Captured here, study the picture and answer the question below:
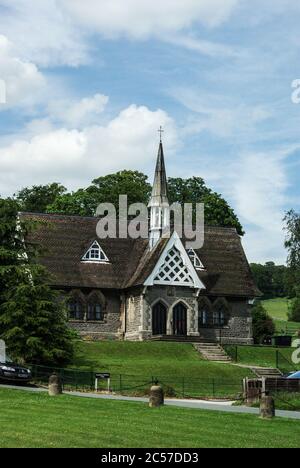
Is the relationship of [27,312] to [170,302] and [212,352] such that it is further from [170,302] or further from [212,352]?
[170,302]

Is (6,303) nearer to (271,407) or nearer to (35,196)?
(271,407)

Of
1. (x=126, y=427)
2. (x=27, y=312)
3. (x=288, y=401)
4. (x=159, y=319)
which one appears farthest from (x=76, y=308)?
(x=126, y=427)

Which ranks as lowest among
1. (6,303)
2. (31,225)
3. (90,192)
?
(6,303)

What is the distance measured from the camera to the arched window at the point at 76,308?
6172 cm

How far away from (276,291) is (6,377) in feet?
439

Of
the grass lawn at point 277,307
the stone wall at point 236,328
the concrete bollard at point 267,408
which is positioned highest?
the grass lawn at point 277,307

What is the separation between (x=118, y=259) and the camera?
63.9m

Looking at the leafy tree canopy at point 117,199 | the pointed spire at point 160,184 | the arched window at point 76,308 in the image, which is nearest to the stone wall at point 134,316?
the arched window at point 76,308

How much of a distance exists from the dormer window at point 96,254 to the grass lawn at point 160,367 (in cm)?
902

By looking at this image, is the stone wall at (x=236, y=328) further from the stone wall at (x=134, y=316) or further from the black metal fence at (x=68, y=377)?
the black metal fence at (x=68, y=377)

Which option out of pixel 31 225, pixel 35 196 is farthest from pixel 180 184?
pixel 31 225

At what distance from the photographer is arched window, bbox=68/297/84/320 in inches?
2430

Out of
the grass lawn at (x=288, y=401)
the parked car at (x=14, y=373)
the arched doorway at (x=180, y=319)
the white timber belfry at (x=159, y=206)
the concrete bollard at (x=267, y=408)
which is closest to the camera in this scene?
the concrete bollard at (x=267, y=408)

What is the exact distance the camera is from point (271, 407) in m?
29.5
